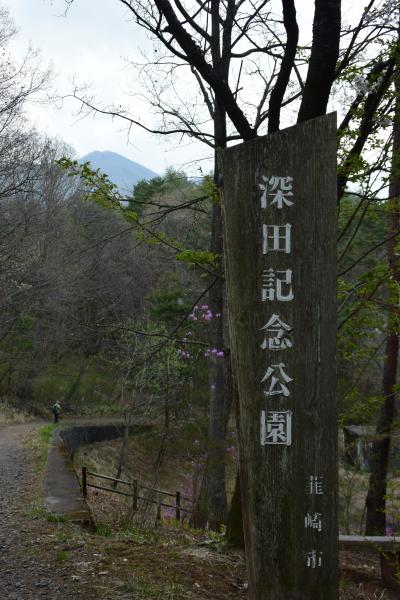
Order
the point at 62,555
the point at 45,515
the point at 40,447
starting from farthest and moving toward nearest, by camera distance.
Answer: the point at 40,447, the point at 45,515, the point at 62,555

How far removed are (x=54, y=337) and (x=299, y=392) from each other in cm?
3007

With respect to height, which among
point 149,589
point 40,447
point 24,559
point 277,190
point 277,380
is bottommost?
point 40,447

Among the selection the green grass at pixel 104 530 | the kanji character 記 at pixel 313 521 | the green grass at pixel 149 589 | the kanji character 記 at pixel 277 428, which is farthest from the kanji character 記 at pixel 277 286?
the green grass at pixel 104 530

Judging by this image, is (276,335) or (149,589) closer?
(276,335)

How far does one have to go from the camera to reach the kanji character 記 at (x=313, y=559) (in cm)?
319

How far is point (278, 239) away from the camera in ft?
10.8

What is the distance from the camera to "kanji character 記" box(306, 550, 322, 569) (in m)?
3.19

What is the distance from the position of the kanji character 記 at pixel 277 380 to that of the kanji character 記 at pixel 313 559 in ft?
2.71

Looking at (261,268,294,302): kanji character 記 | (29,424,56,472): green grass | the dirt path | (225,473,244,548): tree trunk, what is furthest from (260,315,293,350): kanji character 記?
(29,424,56,472): green grass

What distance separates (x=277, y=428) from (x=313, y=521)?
1.68ft

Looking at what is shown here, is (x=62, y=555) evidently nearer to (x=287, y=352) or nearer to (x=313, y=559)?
(x=313, y=559)

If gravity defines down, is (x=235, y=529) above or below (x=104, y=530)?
above

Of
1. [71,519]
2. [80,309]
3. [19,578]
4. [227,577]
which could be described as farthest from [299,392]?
[80,309]

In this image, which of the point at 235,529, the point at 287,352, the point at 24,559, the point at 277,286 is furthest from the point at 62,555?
the point at 277,286
